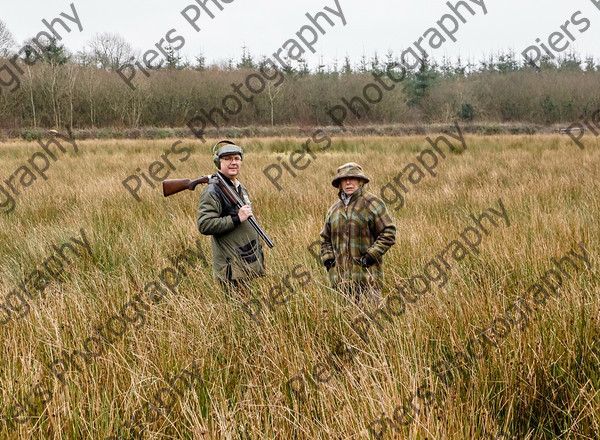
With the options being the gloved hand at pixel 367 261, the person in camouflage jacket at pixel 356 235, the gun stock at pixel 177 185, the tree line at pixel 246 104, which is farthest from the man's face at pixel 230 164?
the tree line at pixel 246 104

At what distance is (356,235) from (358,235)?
0.04 ft

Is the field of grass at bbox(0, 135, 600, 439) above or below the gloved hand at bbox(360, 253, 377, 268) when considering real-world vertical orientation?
below

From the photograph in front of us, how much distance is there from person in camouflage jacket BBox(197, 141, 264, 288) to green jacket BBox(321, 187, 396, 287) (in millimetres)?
547

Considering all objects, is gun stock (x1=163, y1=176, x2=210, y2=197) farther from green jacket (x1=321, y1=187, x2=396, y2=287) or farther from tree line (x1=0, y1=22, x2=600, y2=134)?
tree line (x1=0, y1=22, x2=600, y2=134)

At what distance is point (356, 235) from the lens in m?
2.71

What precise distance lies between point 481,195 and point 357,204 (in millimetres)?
4285

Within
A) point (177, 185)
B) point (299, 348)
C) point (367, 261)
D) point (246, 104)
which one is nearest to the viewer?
point (299, 348)

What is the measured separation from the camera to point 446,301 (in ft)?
8.19

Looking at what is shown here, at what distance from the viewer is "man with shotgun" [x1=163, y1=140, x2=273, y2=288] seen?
Result: 2820 mm

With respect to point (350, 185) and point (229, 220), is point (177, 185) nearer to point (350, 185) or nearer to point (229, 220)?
point (229, 220)

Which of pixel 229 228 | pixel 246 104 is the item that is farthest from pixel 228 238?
pixel 246 104

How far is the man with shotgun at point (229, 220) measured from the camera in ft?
9.25

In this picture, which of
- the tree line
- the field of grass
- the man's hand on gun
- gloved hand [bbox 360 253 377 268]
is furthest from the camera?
the tree line

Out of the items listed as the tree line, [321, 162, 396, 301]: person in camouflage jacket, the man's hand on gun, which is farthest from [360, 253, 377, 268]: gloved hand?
the tree line
